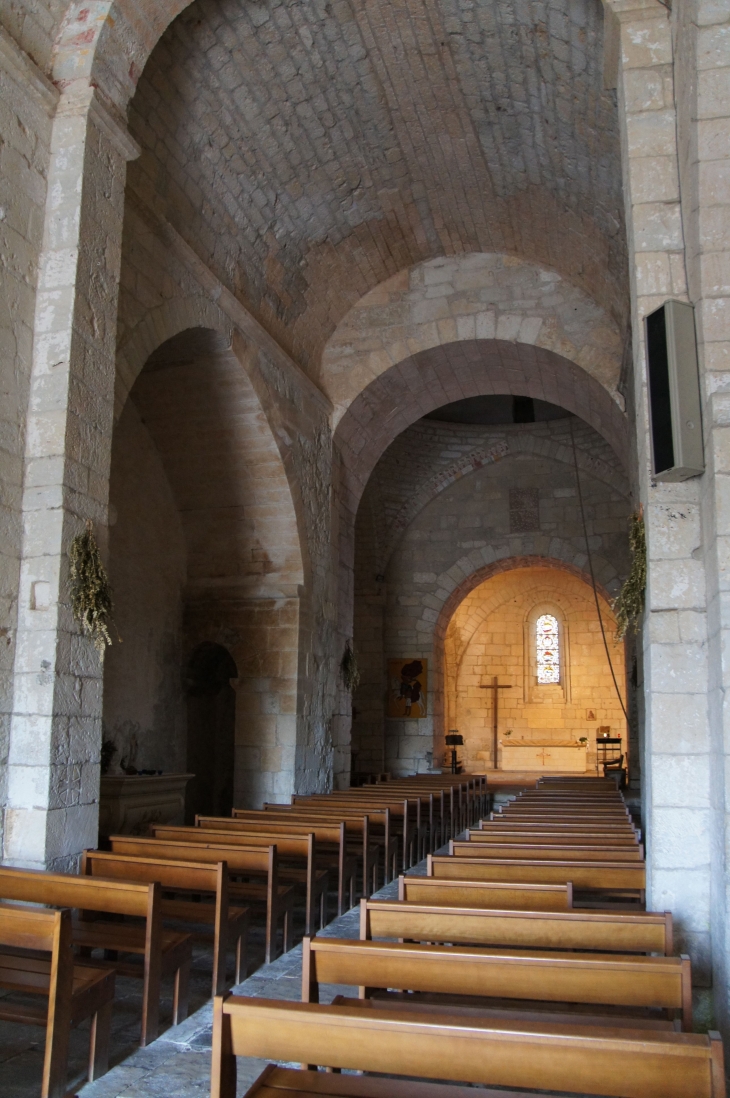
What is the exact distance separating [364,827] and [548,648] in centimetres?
1529

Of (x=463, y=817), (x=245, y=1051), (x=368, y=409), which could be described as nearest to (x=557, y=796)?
(x=463, y=817)

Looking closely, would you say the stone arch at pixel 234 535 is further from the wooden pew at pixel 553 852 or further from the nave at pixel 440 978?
the wooden pew at pixel 553 852

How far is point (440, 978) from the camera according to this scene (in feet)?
7.97

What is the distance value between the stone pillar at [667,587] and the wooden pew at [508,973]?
6.00 ft

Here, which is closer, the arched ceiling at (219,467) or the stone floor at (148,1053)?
the stone floor at (148,1053)

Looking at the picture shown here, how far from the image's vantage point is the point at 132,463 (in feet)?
30.3

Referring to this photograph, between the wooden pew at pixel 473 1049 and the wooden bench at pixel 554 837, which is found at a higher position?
the wooden pew at pixel 473 1049

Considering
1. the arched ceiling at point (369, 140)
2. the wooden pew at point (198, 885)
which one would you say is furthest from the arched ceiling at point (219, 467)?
the wooden pew at point (198, 885)

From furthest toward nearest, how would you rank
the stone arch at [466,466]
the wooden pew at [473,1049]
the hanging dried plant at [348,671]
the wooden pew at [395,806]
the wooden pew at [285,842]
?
1. the stone arch at [466,466]
2. the hanging dried plant at [348,671]
3. the wooden pew at [395,806]
4. the wooden pew at [285,842]
5. the wooden pew at [473,1049]

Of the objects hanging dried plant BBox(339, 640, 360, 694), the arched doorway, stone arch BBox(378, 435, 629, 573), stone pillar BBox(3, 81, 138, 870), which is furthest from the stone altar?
stone arch BBox(378, 435, 629, 573)

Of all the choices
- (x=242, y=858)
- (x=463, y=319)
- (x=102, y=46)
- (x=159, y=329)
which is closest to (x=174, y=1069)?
(x=242, y=858)

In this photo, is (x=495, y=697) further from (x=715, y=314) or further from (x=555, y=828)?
(x=715, y=314)

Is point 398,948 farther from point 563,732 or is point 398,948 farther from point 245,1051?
point 563,732

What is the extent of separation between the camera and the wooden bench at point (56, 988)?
285 centimetres
